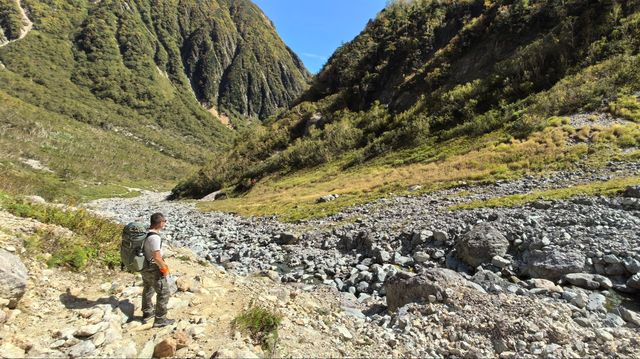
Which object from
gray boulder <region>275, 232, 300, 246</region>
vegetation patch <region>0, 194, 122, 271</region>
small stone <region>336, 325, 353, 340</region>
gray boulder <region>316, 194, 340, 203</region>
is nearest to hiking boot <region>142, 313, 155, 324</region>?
vegetation patch <region>0, 194, 122, 271</region>

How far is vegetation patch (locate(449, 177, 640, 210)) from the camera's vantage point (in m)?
15.3

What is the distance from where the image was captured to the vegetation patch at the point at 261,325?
6168 mm

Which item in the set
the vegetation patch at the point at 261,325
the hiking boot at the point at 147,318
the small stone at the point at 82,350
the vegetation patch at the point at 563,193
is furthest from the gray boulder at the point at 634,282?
the small stone at the point at 82,350

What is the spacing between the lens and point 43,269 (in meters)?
7.73

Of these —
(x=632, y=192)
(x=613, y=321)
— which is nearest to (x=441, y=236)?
(x=613, y=321)

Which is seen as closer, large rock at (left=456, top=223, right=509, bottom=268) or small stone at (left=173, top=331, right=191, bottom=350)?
small stone at (left=173, top=331, right=191, bottom=350)

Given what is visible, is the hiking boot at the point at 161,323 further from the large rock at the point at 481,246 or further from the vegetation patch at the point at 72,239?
the large rock at the point at 481,246

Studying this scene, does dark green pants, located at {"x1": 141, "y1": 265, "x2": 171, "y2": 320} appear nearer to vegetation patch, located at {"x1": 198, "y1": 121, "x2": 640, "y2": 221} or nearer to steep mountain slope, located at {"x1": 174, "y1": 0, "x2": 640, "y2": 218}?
vegetation patch, located at {"x1": 198, "y1": 121, "x2": 640, "y2": 221}

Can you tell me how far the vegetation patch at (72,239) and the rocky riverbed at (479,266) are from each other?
5107 millimetres

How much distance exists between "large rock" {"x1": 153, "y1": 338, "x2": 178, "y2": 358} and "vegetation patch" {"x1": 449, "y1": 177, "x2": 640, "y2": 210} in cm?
1581

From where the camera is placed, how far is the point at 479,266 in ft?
37.7

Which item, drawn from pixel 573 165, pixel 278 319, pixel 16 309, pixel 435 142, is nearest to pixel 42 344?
pixel 16 309

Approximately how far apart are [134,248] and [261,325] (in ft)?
9.29

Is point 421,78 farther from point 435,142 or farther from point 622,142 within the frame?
point 622,142
